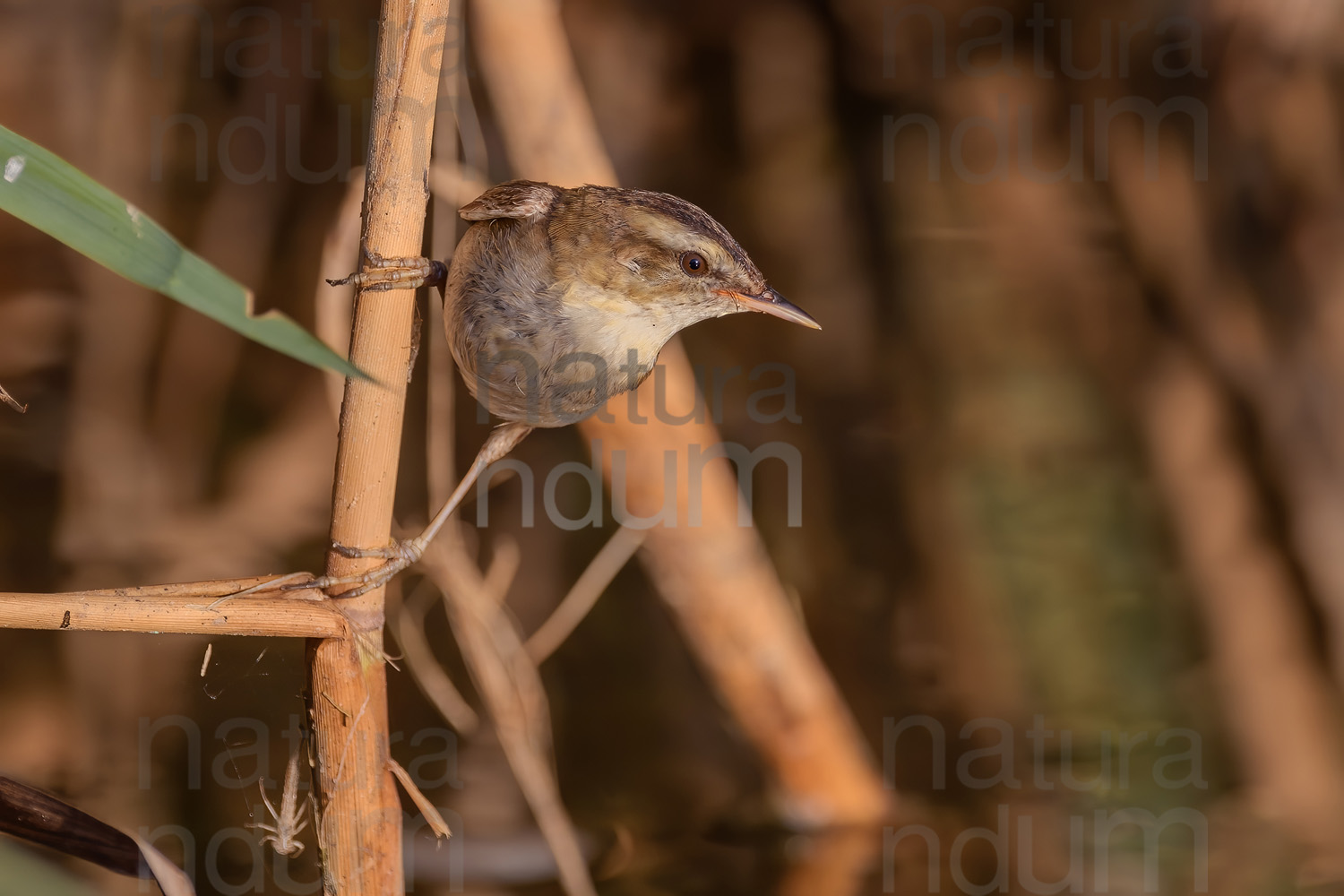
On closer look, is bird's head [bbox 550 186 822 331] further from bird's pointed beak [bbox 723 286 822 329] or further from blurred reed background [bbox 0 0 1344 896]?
blurred reed background [bbox 0 0 1344 896]

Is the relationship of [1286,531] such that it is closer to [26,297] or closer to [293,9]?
[293,9]

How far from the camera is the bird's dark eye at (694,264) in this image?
0.75 meters

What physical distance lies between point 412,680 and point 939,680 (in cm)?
89

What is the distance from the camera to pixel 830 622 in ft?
5.62

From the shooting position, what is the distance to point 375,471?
644 millimetres

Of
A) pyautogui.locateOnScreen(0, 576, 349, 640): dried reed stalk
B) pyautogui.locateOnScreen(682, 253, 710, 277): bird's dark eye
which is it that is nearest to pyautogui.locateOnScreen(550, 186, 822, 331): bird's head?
pyautogui.locateOnScreen(682, 253, 710, 277): bird's dark eye

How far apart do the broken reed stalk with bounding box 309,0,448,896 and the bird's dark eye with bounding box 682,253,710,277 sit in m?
0.21

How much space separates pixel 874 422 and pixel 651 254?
3.46 feet

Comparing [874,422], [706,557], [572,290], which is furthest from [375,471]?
[874,422]

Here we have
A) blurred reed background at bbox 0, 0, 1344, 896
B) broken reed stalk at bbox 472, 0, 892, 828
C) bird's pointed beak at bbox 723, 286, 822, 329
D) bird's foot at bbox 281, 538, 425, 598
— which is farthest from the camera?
blurred reed background at bbox 0, 0, 1344, 896

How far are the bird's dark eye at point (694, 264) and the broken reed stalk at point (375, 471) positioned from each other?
208 mm

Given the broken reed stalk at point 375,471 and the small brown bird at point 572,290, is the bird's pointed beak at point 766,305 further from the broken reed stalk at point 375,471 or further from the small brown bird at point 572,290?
the broken reed stalk at point 375,471

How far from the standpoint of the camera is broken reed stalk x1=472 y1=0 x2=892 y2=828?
47.8 inches

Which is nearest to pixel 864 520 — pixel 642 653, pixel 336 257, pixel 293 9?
pixel 642 653
